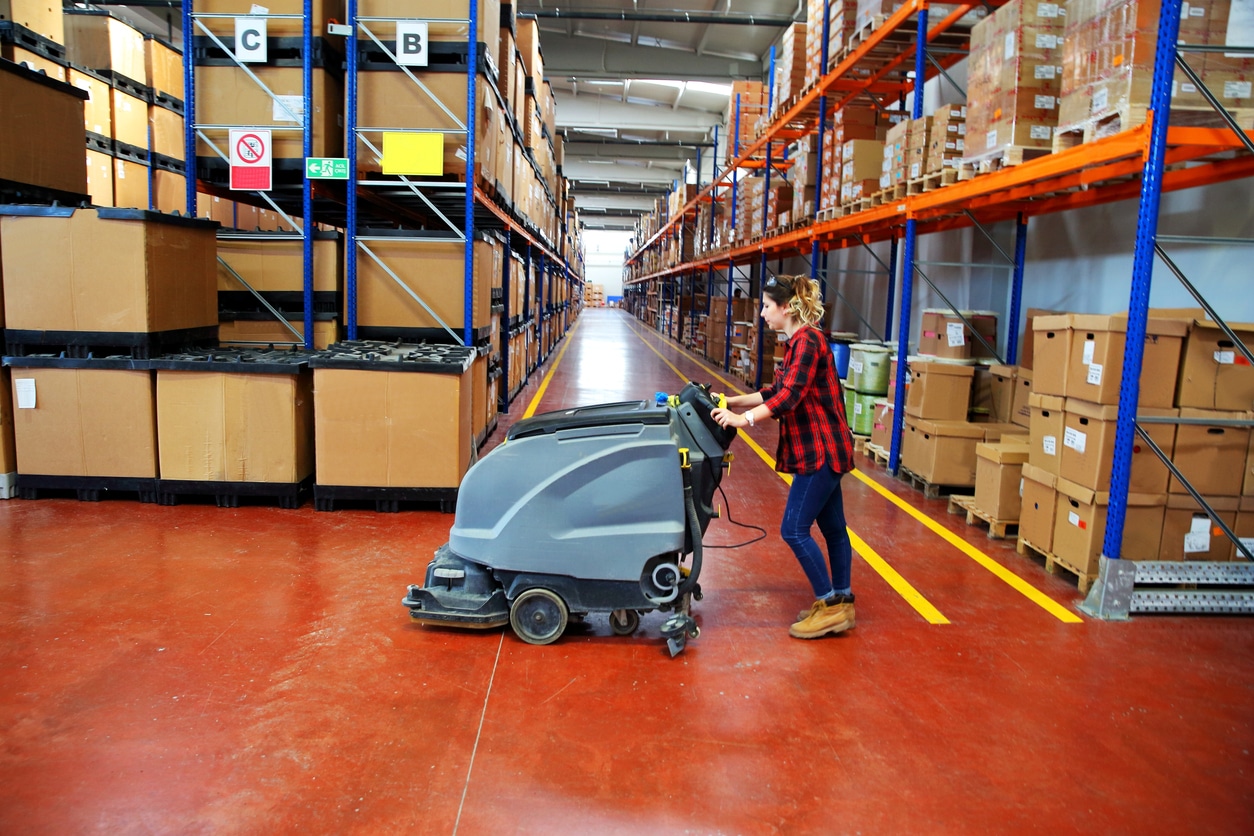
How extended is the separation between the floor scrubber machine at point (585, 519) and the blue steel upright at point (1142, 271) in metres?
2.12

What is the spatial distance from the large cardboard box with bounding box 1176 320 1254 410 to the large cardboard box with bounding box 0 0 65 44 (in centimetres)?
948

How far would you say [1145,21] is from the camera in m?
4.34

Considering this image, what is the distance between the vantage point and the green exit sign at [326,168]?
628 cm

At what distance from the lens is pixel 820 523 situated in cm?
A: 397

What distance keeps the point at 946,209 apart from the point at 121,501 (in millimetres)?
6837

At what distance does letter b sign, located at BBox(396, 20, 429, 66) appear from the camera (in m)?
6.29

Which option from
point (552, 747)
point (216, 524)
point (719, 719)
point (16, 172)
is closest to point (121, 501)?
point (216, 524)

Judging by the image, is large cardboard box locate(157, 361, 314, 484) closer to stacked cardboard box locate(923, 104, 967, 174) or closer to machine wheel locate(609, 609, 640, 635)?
machine wheel locate(609, 609, 640, 635)

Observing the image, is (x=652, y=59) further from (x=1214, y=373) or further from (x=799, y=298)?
(x=799, y=298)

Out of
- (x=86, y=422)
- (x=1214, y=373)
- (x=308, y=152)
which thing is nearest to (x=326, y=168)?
(x=308, y=152)

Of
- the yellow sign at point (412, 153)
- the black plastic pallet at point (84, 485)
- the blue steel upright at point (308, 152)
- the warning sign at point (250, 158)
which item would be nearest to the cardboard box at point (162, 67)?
the warning sign at point (250, 158)

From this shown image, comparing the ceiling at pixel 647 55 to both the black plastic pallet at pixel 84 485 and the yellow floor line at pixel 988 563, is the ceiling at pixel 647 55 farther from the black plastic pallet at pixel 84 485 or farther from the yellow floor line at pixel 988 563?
the yellow floor line at pixel 988 563

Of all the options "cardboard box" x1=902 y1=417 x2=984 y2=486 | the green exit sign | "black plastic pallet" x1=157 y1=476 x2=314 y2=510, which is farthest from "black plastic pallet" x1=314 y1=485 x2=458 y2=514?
"cardboard box" x1=902 y1=417 x2=984 y2=486

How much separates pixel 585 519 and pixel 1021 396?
14.7ft
